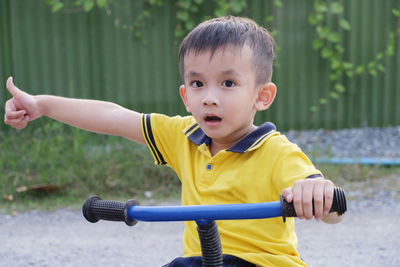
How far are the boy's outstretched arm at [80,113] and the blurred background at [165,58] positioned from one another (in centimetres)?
203

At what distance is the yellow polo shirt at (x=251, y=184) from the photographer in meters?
1.57

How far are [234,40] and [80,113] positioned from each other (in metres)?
0.67

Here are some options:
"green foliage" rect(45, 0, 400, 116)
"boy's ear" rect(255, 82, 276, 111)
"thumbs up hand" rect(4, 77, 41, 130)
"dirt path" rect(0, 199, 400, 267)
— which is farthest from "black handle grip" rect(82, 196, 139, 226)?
"green foliage" rect(45, 0, 400, 116)

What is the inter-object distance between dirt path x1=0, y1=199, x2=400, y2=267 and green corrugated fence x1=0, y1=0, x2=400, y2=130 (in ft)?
5.78

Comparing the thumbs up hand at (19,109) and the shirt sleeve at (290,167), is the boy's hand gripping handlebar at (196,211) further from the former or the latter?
the thumbs up hand at (19,109)

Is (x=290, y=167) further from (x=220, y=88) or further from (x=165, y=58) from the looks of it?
(x=165, y=58)

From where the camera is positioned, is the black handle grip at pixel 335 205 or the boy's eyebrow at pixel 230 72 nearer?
the black handle grip at pixel 335 205

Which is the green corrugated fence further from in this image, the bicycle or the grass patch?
the bicycle

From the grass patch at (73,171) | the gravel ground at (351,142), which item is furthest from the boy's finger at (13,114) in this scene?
the gravel ground at (351,142)

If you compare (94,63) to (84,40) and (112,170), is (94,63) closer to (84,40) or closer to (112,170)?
(84,40)

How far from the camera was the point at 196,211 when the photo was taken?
4.15ft

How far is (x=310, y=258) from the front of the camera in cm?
285

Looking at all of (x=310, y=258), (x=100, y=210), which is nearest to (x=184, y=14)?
(x=310, y=258)

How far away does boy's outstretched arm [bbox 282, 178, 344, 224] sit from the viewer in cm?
127
